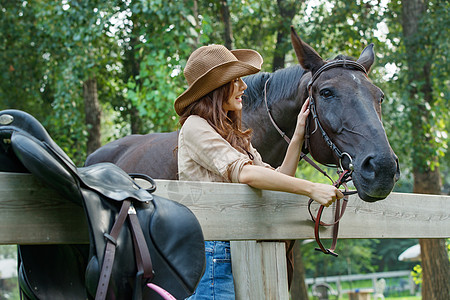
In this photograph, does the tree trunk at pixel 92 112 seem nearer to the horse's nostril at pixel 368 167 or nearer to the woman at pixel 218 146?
the woman at pixel 218 146

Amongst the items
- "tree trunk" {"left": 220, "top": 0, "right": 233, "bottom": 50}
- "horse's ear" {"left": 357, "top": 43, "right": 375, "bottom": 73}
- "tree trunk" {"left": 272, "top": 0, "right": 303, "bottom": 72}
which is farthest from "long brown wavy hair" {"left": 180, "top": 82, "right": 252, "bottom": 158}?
"tree trunk" {"left": 272, "top": 0, "right": 303, "bottom": 72}

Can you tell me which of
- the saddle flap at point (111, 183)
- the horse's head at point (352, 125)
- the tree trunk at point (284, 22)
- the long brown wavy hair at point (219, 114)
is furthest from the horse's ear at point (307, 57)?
the tree trunk at point (284, 22)

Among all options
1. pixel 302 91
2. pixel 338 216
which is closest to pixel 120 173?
pixel 338 216

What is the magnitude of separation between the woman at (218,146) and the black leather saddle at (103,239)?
1.76 feet

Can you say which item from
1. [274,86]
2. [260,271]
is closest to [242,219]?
[260,271]

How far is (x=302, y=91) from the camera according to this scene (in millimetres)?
3240

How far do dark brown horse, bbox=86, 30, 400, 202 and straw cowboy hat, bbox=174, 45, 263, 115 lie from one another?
347 mm

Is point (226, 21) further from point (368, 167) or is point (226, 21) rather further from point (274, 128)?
point (368, 167)

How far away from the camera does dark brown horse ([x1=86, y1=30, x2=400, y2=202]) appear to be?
246 centimetres

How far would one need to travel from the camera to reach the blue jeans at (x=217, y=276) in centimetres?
226

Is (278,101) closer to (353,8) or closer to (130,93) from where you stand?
(130,93)

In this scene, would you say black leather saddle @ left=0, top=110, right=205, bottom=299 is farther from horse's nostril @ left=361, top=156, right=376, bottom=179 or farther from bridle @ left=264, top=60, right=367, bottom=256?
horse's nostril @ left=361, top=156, right=376, bottom=179

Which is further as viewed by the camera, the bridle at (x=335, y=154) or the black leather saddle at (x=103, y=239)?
the bridle at (x=335, y=154)

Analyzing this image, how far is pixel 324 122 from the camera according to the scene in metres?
2.82
